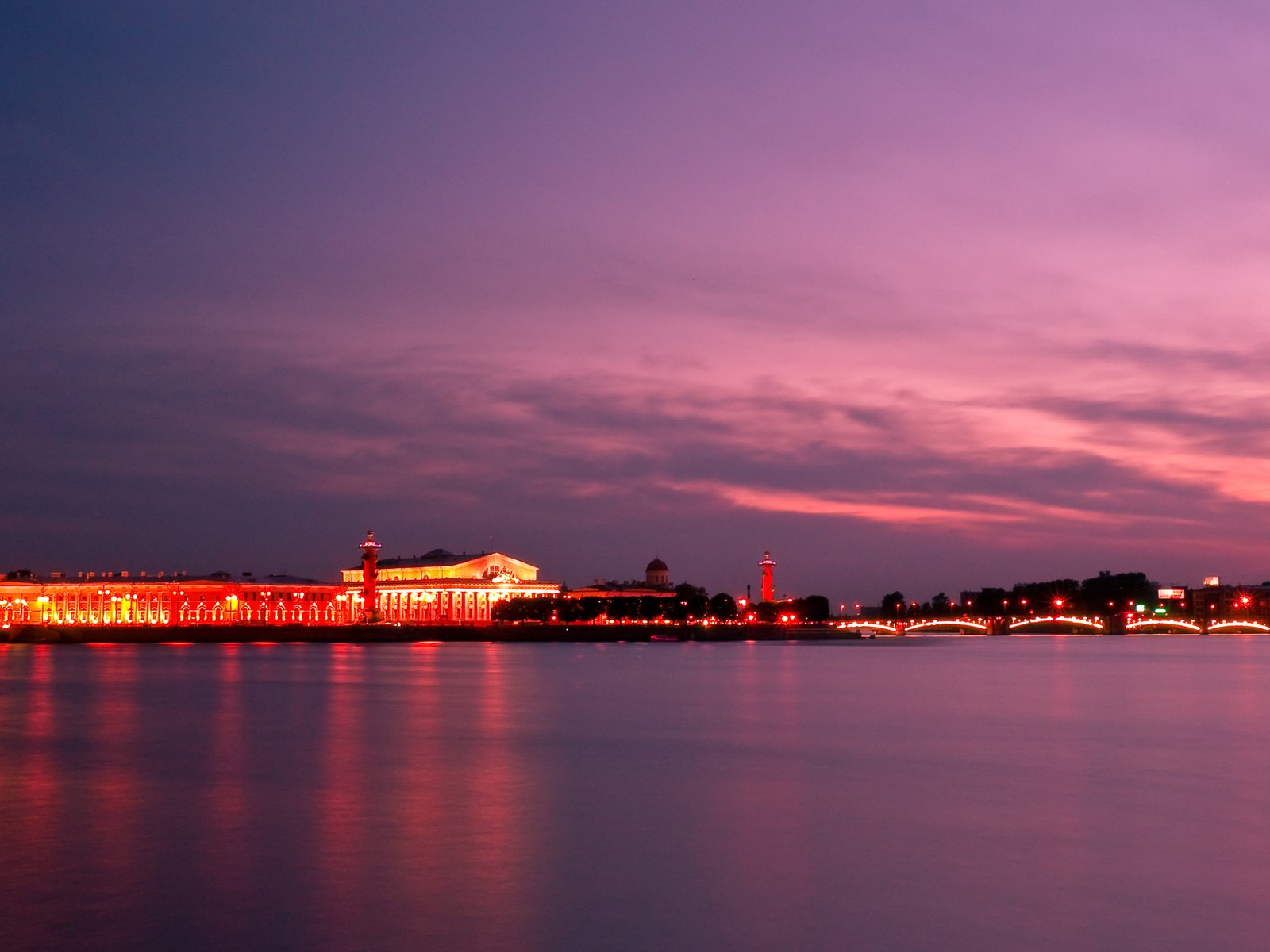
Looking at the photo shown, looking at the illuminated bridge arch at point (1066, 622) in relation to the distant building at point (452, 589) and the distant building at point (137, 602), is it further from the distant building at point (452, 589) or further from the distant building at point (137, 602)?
the distant building at point (137, 602)

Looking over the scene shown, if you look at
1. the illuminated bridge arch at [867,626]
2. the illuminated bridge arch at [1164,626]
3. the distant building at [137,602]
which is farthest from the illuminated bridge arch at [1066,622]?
the distant building at [137,602]

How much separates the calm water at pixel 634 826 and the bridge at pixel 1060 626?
3807 inches

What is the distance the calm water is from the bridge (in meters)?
96.7

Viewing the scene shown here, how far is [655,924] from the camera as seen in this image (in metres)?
10.4

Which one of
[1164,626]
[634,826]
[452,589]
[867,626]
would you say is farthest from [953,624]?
[634,826]

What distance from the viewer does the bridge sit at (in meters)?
128

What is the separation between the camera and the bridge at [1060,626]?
128500 mm

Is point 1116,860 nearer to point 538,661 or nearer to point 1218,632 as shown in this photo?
point 538,661

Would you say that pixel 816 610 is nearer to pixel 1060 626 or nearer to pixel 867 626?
pixel 867 626

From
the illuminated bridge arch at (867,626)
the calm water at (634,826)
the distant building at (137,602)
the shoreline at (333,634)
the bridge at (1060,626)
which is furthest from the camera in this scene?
the illuminated bridge arch at (867,626)

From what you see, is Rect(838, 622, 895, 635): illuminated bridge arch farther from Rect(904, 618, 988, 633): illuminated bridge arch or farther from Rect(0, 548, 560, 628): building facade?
Rect(0, 548, 560, 628): building facade

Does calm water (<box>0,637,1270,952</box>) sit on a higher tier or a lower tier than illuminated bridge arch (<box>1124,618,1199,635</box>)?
higher

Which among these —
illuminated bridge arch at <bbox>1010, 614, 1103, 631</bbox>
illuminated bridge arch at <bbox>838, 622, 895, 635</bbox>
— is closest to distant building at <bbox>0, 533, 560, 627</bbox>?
illuminated bridge arch at <bbox>838, 622, 895, 635</bbox>

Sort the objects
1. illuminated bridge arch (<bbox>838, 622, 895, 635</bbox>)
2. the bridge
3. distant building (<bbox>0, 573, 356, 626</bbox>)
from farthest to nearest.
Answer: illuminated bridge arch (<bbox>838, 622, 895, 635</bbox>)
the bridge
distant building (<bbox>0, 573, 356, 626</bbox>)
